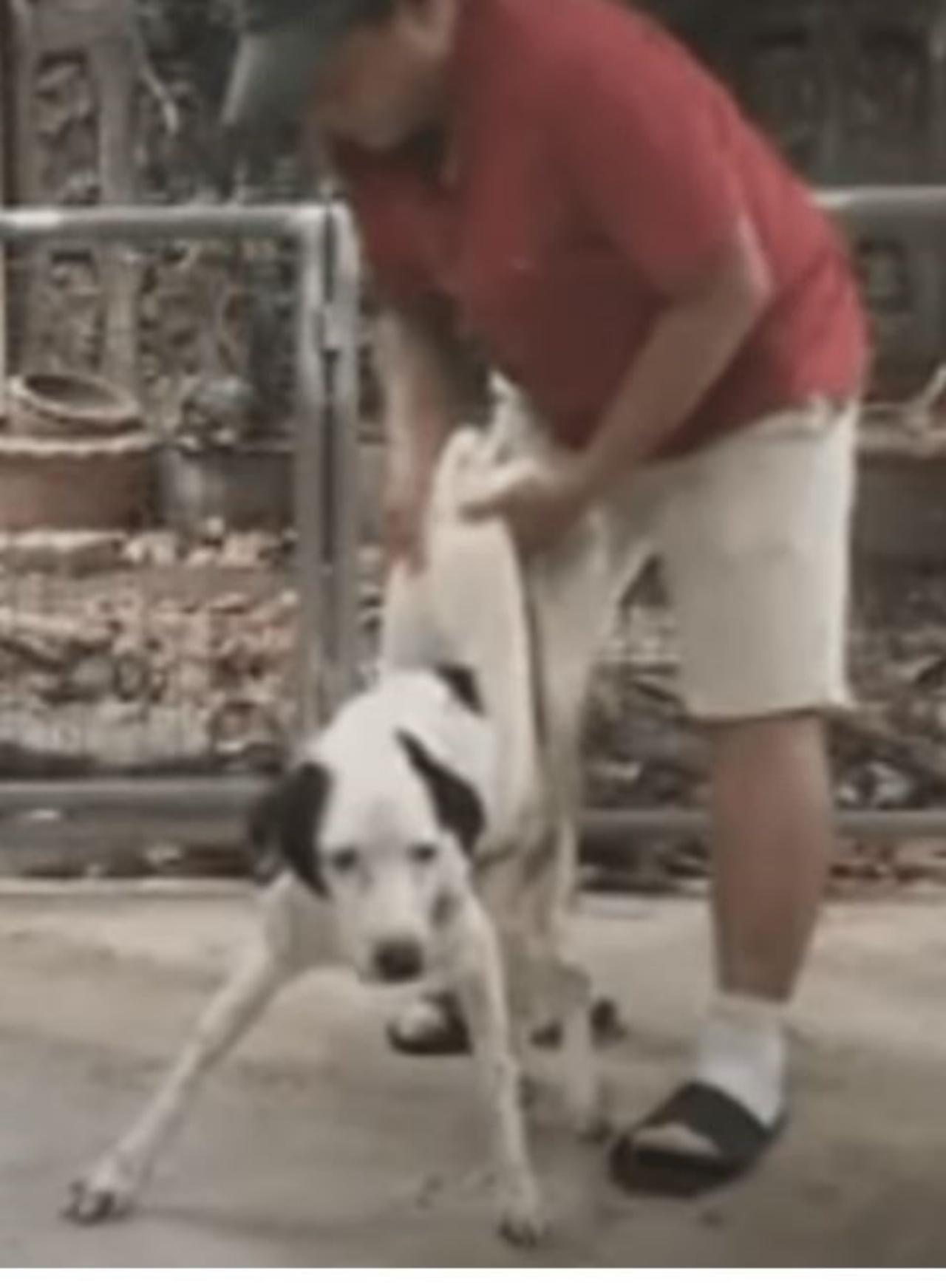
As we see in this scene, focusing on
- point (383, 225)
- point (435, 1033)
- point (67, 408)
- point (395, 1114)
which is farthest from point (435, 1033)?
point (67, 408)

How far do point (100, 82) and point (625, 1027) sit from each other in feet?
14.7

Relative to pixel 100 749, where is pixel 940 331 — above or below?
above

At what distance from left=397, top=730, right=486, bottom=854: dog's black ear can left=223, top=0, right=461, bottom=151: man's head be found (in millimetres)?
497

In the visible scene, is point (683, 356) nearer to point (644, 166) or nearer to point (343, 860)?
point (644, 166)

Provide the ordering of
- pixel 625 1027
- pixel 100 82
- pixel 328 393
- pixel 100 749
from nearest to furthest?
pixel 625 1027
pixel 328 393
pixel 100 749
pixel 100 82

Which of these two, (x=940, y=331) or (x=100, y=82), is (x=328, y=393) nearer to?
(x=940, y=331)

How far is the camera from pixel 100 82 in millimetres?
6895

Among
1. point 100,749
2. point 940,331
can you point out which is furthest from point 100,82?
point 100,749

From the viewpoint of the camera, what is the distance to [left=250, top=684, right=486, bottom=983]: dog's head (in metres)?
2.25

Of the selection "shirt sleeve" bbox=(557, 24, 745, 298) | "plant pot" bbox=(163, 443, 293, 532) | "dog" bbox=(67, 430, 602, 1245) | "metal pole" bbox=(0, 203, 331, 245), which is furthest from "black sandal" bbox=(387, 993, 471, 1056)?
"plant pot" bbox=(163, 443, 293, 532)

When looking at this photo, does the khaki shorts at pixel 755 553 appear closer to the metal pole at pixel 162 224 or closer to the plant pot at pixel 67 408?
the metal pole at pixel 162 224

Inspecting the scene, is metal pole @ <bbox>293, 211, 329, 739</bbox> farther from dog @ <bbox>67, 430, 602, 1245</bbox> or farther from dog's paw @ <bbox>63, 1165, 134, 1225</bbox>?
dog's paw @ <bbox>63, 1165, 134, 1225</bbox>

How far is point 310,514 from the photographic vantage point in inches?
138

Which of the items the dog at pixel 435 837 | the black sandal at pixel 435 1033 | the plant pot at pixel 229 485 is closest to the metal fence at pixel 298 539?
the black sandal at pixel 435 1033
